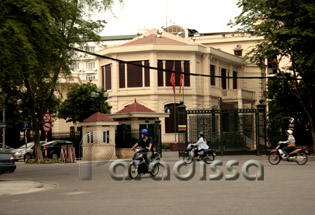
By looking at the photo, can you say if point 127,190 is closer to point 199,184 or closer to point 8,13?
point 199,184

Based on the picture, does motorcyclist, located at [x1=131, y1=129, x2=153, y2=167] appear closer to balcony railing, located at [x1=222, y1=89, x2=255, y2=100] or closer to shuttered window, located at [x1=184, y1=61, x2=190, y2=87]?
shuttered window, located at [x1=184, y1=61, x2=190, y2=87]

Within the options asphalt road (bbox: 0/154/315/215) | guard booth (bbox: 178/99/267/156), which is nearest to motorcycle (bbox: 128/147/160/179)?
asphalt road (bbox: 0/154/315/215)

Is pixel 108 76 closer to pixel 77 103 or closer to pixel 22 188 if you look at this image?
pixel 77 103

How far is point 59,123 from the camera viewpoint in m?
65.0

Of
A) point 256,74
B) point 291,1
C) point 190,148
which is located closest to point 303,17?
point 291,1

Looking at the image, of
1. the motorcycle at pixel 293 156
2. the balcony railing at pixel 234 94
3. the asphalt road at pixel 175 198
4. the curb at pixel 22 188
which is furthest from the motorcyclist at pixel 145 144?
the balcony railing at pixel 234 94

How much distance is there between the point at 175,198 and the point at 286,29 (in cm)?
1936

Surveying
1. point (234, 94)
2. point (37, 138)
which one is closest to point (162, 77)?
point (234, 94)

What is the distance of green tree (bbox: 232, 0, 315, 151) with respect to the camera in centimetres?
2902

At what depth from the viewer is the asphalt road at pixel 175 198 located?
418 inches

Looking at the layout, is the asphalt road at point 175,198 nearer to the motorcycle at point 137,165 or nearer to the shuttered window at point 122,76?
the motorcycle at point 137,165

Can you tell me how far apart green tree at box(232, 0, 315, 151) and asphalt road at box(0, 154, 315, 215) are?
13.4 m

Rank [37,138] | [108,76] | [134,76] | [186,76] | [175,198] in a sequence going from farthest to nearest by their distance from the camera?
1. [108,76]
2. [186,76]
3. [134,76]
4. [37,138]
5. [175,198]

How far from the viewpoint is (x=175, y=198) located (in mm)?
12469
